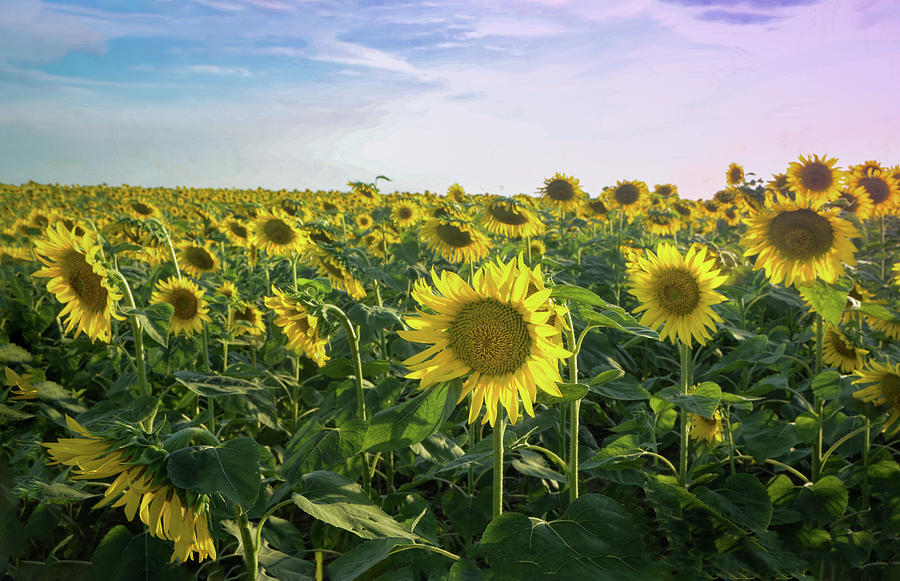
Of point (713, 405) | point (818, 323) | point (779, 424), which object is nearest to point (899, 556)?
point (779, 424)

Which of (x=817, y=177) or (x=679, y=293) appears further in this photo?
(x=817, y=177)

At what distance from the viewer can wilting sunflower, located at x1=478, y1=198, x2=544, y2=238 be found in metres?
5.26

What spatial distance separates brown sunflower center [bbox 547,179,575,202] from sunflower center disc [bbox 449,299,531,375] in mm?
6388

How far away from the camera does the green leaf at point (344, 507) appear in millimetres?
1396

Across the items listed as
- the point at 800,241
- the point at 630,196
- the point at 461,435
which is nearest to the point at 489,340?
the point at 461,435

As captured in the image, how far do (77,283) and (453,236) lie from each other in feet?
9.63

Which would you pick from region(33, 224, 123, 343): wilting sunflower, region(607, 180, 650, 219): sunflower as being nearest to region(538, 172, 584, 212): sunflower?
region(607, 180, 650, 219): sunflower

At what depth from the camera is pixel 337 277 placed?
3.92m

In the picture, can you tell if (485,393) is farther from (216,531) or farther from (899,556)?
(899,556)

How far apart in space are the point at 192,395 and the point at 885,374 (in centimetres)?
336

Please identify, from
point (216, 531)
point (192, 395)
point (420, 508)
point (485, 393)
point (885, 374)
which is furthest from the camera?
point (192, 395)

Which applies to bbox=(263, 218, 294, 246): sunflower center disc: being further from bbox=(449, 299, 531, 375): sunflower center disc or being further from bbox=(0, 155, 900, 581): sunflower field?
bbox=(449, 299, 531, 375): sunflower center disc

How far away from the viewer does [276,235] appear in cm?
523

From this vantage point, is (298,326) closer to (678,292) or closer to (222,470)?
(222,470)
